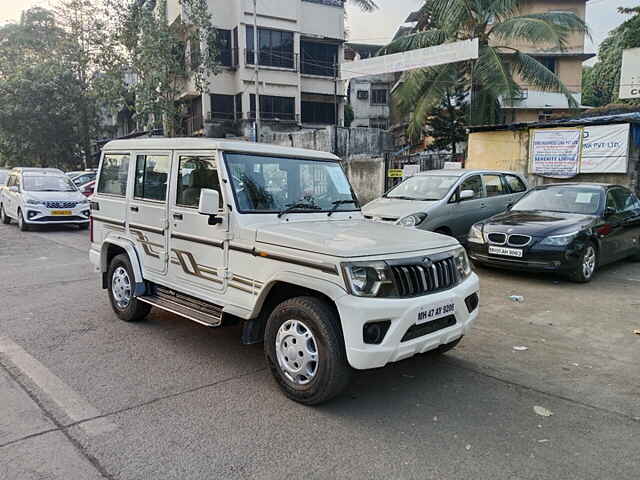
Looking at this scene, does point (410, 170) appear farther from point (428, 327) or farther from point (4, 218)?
point (4, 218)

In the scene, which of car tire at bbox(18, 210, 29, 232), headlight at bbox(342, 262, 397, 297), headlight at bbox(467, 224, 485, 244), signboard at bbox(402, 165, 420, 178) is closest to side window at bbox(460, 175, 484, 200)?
headlight at bbox(467, 224, 485, 244)

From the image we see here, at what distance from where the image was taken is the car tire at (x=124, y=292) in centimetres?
554

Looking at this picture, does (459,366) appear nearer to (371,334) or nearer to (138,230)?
(371,334)

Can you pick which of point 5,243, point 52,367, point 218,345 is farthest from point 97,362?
point 5,243

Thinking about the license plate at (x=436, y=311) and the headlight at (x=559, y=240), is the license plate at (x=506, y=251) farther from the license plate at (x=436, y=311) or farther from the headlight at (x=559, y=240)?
the license plate at (x=436, y=311)

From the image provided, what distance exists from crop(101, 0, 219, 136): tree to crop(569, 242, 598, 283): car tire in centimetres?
1801

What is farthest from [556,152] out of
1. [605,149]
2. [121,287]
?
[121,287]

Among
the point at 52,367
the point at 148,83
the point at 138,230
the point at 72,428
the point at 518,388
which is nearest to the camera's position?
the point at 72,428

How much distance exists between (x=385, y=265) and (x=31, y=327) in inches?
167

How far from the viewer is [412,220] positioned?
8.97 meters

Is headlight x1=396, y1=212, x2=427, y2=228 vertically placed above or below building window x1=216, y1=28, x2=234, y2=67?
below

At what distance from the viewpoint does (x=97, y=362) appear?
454 cm

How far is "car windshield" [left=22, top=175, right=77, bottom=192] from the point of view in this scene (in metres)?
14.6

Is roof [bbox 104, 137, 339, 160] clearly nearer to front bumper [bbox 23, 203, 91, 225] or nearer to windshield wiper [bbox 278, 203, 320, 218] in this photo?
windshield wiper [bbox 278, 203, 320, 218]
